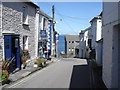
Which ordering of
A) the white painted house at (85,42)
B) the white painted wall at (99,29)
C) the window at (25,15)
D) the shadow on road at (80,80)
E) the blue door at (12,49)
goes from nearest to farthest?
the shadow on road at (80,80), the blue door at (12,49), the window at (25,15), the white painted wall at (99,29), the white painted house at (85,42)

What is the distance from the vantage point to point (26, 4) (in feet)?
48.5

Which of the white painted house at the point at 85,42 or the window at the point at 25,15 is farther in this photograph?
the white painted house at the point at 85,42

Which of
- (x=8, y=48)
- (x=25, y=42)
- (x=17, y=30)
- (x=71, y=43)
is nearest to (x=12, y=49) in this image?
(x=8, y=48)

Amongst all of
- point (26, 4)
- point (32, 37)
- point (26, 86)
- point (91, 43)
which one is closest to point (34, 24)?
point (32, 37)

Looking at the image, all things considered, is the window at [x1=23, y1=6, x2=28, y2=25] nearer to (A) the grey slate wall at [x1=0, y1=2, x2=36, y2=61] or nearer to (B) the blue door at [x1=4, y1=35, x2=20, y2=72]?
(A) the grey slate wall at [x1=0, y1=2, x2=36, y2=61]

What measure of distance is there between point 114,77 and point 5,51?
7294 millimetres

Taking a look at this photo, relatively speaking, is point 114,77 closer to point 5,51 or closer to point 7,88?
point 7,88

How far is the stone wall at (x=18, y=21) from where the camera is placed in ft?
37.8

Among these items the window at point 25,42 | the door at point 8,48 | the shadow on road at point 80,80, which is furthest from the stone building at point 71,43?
the door at point 8,48

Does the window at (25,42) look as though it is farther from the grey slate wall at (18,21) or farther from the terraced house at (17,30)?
the grey slate wall at (18,21)

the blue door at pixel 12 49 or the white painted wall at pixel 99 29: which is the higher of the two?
the white painted wall at pixel 99 29

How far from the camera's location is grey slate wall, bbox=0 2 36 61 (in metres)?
11.5

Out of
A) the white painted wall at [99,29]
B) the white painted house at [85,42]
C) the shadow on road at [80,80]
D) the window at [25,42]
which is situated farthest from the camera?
the white painted house at [85,42]

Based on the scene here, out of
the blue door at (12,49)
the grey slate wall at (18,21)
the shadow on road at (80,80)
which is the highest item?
the grey slate wall at (18,21)
